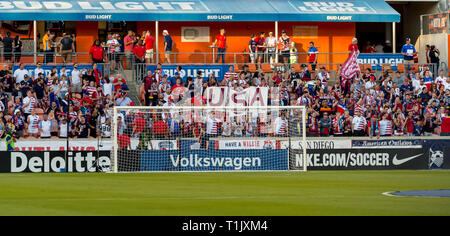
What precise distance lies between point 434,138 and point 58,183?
15526mm

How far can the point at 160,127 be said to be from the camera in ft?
105

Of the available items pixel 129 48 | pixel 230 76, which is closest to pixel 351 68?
pixel 230 76

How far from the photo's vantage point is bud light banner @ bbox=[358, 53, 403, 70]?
42531mm

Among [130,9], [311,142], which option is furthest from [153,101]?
[130,9]

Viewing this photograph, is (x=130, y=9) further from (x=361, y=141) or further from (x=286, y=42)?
(x=361, y=141)

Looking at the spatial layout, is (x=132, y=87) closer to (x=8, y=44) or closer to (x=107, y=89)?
(x=107, y=89)

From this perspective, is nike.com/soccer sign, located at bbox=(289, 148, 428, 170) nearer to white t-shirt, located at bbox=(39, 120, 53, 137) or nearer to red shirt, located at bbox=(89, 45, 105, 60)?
white t-shirt, located at bbox=(39, 120, 53, 137)

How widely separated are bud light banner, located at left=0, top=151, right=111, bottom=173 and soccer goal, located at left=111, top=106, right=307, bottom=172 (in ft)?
2.68

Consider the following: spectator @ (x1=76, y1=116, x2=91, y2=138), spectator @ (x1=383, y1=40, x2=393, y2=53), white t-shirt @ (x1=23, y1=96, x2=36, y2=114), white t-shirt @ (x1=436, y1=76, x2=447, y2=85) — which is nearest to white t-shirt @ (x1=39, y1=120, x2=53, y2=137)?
spectator @ (x1=76, y1=116, x2=91, y2=138)

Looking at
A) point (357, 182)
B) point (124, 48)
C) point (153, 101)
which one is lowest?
point (357, 182)

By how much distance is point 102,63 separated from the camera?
121 ft

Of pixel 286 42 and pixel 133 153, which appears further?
pixel 286 42

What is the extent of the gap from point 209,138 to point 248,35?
1586cm

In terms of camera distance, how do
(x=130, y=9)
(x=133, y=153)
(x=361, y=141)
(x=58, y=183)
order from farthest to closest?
(x=130, y=9) < (x=361, y=141) < (x=133, y=153) < (x=58, y=183)
